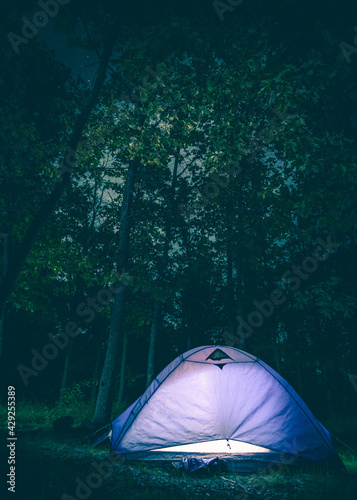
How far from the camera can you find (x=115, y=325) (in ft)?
31.6

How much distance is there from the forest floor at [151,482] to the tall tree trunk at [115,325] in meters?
3.16

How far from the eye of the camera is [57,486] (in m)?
4.27

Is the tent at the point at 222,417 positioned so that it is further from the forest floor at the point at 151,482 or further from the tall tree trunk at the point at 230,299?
the tall tree trunk at the point at 230,299

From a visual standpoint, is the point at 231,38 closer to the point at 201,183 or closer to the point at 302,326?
the point at 201,183

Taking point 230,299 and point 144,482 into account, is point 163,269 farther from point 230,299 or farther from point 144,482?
point 144,482

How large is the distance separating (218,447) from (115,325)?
5000 millimetres

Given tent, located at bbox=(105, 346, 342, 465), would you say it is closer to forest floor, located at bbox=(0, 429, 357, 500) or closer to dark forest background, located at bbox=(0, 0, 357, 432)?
forest floor, located at bbox=(0, 429, 357, 500)

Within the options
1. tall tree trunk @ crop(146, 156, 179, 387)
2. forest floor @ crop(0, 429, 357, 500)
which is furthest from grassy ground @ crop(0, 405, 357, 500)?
tall tree trunk @ crop(146, 156, 179, 387)

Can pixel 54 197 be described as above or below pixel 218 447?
above

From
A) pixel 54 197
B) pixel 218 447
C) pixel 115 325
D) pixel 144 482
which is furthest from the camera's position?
pixel 115 325

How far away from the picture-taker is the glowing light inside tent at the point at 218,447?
219 inches

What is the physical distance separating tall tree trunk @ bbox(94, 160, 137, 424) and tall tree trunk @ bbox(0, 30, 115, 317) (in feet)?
10.3

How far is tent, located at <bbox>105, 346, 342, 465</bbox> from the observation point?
5367 mm

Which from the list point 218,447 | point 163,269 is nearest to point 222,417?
point 218,447
